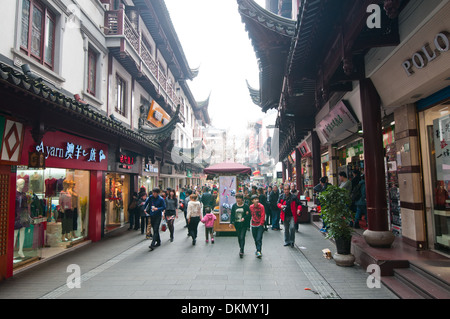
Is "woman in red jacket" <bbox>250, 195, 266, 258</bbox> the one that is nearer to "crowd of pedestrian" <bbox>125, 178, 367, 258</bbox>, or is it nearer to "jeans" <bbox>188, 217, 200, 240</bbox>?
"crowd of pedestrian" <bbox>125, 178, 367, 258</bbox>

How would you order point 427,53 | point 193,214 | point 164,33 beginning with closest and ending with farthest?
point 427,53 < point 193,214 < point 164,33

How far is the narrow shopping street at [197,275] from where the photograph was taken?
4.69 m

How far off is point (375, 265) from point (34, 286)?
6.45m

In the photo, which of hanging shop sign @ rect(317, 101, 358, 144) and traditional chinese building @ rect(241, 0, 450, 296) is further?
hanging shop sign @ rect(317, 101, 358, 144)

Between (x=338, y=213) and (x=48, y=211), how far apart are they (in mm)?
7776

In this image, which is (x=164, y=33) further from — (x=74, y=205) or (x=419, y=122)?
(x=419, y=122)

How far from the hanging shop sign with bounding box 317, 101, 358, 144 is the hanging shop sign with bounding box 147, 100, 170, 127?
9214 millimetres

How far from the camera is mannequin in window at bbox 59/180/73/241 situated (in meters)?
8.34

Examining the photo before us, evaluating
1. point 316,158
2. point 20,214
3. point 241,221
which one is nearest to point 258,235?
point 241,221

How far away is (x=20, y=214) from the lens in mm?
6371

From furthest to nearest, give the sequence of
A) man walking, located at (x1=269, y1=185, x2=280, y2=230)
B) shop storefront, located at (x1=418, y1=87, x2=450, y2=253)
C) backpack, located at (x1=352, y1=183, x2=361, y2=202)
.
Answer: man walking, located at (x1=269, y1=185, x2=280, y2=230) → backpack, located at (x1=352, y1=183, x2=361, y2=202) → shop storefront, located at (x1=418, y1=87, x2=450, y2=253)

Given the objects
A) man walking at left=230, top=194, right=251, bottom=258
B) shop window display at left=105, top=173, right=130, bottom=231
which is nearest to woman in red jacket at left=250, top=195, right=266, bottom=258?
man walking at left=230, top=194, right=251, bottom=258

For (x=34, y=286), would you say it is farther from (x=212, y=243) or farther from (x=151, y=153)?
(x=151, y=153)
